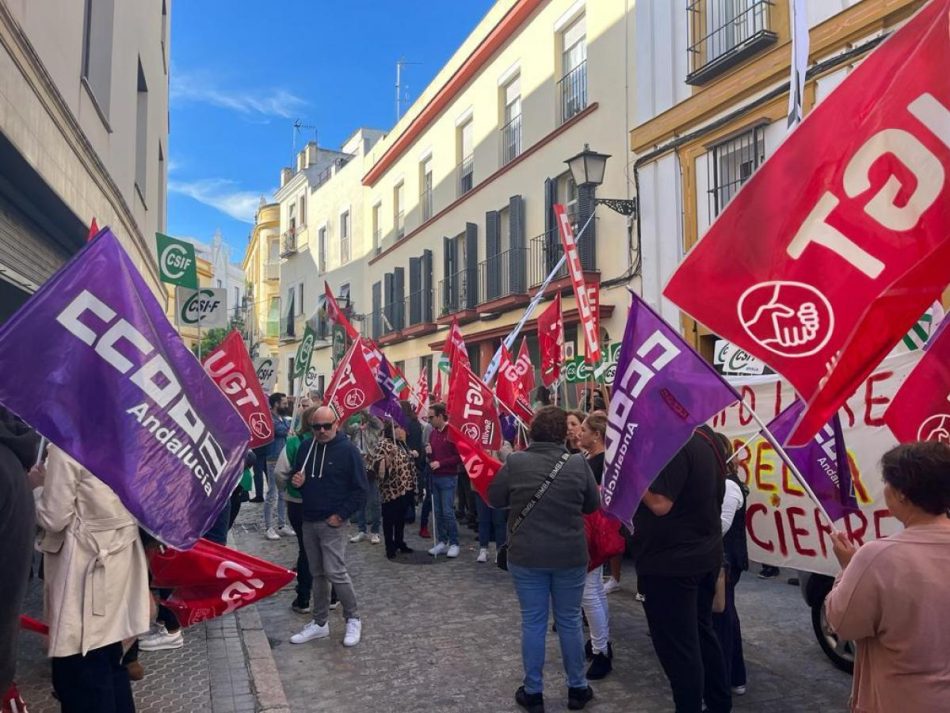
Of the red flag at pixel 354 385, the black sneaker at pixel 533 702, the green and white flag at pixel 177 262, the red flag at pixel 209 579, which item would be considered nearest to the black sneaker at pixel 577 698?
the black sneaker at pixel 533 702

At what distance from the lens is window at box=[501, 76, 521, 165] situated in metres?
19.2

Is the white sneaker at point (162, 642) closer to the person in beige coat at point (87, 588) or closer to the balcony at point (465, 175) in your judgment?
the person in beige coat at point (87, 588)

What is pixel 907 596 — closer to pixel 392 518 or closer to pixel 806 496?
pixel 806 496

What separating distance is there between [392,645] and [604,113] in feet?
A: 38.6

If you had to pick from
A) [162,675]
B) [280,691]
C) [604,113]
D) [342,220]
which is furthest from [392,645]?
[342,220]

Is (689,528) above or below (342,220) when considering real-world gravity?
below

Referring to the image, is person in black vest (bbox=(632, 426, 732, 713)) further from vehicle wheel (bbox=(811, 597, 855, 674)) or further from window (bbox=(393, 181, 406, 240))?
window (bbox=(393, 181, 406, 240))

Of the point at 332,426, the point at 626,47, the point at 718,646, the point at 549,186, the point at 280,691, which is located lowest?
the point at 280,691

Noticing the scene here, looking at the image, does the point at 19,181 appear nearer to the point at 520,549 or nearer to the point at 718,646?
the point at 520,549

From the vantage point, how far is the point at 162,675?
512 cm

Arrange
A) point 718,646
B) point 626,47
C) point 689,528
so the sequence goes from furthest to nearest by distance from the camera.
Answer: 1. point 626,47
2. point 718,646
3. point 689,528

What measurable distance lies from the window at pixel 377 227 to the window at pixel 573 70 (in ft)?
44.8

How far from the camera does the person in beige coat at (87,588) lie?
333cm

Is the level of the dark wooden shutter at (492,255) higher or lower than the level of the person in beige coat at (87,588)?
higher
